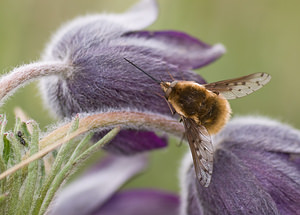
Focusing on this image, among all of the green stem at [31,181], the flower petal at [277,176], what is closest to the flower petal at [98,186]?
the flower petal at [277,176]

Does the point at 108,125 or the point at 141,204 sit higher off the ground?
the point at 141,204

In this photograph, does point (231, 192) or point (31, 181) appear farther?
point (231, 192)

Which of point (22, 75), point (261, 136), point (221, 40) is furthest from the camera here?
point (221, 40)

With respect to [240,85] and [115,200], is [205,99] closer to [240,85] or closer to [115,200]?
[240,85]

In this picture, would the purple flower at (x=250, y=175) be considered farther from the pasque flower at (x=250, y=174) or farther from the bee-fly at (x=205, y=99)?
the bee-fly at (x=205, y=99)

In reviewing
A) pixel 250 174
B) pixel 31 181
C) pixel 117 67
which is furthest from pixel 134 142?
pixel 31 181
